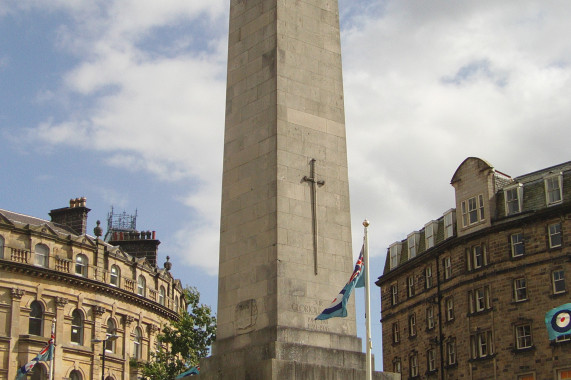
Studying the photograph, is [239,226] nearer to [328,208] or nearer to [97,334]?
[328,208]

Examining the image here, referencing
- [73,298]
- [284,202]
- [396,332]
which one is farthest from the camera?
[396,332]

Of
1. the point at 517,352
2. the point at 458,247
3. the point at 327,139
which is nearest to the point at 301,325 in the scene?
the point at 327,139

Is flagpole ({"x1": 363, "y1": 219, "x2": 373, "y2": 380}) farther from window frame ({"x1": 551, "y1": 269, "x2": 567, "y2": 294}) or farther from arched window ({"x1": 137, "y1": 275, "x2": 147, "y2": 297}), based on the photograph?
arched window ({"x1": 137, "y1": 275, "x2": 147, "y2": 297})

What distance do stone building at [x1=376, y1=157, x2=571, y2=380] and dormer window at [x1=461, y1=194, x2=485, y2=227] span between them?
7 centimetres

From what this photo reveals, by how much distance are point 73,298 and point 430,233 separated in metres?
26.5

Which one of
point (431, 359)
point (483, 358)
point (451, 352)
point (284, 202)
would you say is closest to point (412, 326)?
point (431, 359)

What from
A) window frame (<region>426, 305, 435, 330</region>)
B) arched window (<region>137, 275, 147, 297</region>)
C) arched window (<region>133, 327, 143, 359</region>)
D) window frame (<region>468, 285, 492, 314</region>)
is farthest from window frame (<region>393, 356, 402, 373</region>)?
arched window (<region>137, 275, 147, 297</region>)

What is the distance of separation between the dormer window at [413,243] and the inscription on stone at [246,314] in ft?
155

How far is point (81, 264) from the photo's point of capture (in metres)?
66.3

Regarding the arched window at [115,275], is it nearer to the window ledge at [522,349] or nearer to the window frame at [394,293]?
the window frame at [394,293]

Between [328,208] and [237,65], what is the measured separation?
A: 17.3 ft

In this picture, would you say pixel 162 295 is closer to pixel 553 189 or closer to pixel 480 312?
pixel 480 312

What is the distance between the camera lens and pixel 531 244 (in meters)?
58.6

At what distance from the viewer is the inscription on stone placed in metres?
24.4
